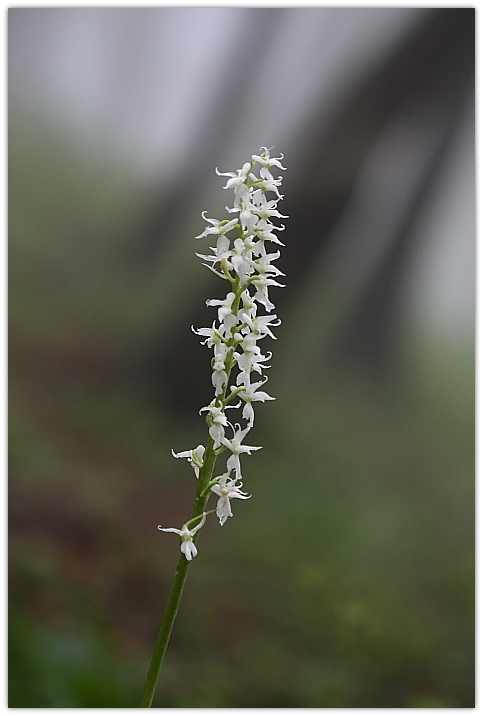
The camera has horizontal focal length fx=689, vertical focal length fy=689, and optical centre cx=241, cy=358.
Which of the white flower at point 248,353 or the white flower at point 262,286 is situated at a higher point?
the white flower at point 262,286

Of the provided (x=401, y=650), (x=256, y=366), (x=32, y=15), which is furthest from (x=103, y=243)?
(x=401, y=650)

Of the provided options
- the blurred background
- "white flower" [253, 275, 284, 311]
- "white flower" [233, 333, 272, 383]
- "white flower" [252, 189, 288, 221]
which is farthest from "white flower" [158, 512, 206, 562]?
the blurred background

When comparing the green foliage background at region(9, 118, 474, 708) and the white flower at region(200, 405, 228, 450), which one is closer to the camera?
the white flower at region(200, 405, 228, 450)

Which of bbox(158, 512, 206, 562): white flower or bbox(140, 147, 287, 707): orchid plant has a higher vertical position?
bbox(140, 147, 287, 707): orchid plant

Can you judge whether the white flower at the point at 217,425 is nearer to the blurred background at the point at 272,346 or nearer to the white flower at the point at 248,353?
the white flower at the point at 248,353

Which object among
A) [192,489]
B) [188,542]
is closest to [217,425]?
[188,542]

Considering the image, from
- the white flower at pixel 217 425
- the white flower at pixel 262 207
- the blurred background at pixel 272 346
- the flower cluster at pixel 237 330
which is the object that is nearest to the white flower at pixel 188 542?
the flower cluster at pixel 237 330

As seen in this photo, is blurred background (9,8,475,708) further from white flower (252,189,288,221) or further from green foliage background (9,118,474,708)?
white flower (252,189,288,221)
